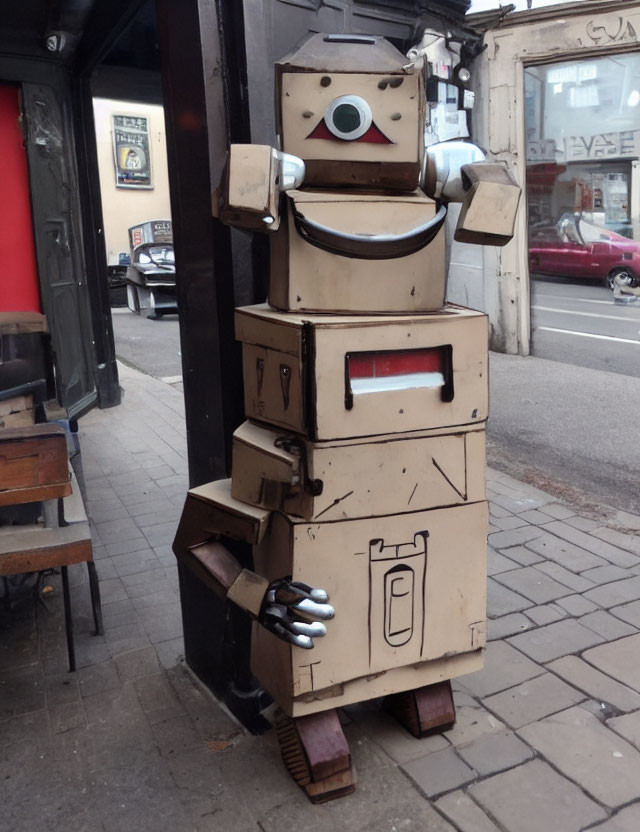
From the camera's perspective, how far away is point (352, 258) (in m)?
2.12

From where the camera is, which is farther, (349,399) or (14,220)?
(14,220)

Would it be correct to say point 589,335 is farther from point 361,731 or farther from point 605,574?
point 361,731

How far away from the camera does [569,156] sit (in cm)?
950

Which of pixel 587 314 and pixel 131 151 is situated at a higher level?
pixel 131 151

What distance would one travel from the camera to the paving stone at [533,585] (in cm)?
350

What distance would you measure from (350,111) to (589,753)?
6.99 feet

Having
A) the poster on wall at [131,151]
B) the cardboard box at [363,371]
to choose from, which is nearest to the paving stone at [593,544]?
the cardboard box at [363,371]

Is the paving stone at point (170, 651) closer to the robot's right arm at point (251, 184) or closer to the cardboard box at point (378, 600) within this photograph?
the cardboard box at point (378, 600)

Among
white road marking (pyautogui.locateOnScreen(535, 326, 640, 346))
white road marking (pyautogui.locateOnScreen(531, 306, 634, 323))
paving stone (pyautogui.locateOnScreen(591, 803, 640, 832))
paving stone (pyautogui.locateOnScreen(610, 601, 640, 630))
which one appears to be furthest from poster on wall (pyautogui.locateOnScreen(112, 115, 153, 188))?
paving stone (pyautogui.locateOnScreen(591, 803, 640, 832))

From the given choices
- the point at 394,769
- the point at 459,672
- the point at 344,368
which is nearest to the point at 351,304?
the point at 344,368

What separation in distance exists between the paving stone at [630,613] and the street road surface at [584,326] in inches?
206

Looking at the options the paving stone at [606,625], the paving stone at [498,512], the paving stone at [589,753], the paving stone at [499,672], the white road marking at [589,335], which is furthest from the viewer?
the white road marking at [589,335]

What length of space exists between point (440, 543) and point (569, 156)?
8.54 metres

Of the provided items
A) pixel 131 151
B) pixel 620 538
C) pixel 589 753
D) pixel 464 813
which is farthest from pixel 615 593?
pixel 131 151
